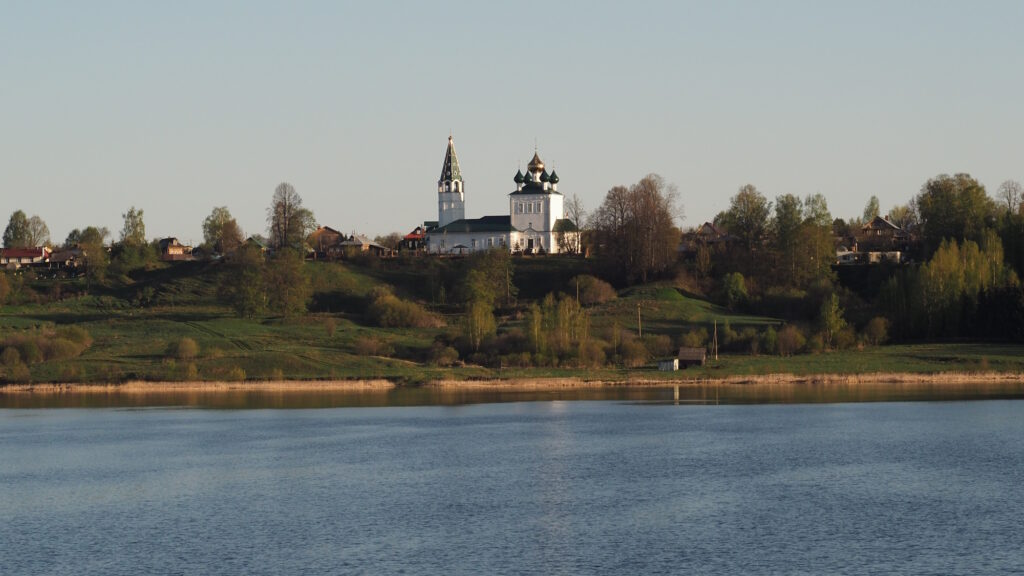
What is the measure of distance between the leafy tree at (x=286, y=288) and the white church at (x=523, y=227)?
46835mm

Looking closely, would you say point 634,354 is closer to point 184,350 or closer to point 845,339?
point 845,339

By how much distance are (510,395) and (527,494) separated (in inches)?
1745

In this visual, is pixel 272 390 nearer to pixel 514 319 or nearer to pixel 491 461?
pixel 514 319

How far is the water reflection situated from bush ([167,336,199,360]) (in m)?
4.47

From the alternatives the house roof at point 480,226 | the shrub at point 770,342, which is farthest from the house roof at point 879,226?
the shrub at point 770,342

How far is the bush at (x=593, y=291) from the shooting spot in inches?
5153

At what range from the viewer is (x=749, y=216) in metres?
153

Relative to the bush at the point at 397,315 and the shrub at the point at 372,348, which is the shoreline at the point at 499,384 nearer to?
the shrub at the point at 372,348

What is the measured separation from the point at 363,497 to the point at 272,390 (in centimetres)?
5058

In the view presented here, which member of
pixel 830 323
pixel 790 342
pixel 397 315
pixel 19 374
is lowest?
pixel 19 374

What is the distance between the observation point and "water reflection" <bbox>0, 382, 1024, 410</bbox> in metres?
83.8

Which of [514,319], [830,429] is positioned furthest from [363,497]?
[514,319]

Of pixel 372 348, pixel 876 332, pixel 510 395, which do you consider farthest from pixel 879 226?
pixel 510 395

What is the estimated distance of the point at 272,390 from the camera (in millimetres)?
96438
